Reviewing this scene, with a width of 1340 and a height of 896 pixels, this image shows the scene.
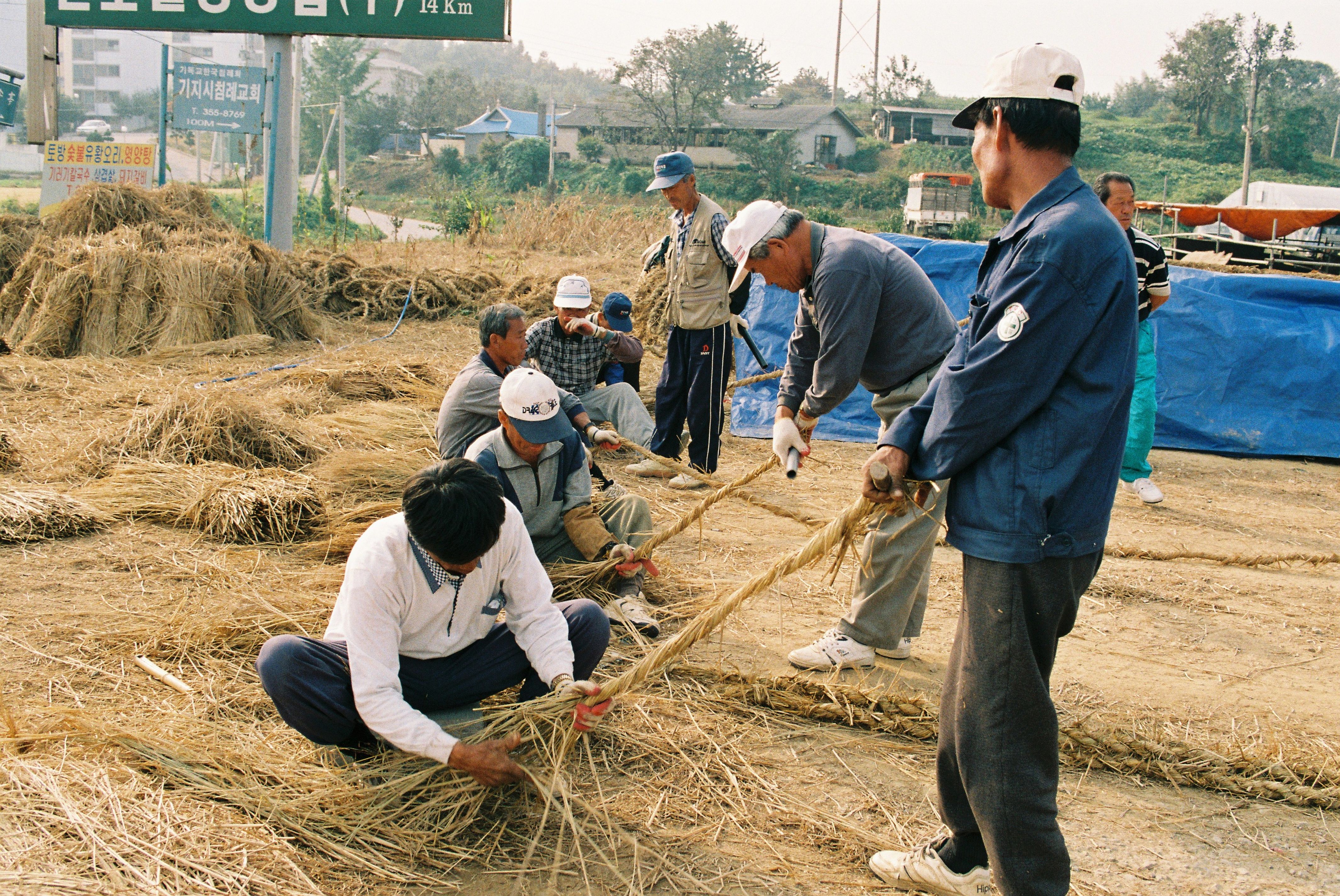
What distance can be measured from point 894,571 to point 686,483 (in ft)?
7.60

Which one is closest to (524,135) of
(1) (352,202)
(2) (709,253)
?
(1) (352,202)

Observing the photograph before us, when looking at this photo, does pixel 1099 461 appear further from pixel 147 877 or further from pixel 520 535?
pixel 147 877

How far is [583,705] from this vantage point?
87.3 inches

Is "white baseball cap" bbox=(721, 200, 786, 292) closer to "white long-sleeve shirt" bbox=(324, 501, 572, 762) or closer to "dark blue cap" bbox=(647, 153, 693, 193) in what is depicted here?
"white long-sleeve shirt" bbox=(324, 501, 572, 762)

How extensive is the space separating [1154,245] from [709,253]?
7.51ft

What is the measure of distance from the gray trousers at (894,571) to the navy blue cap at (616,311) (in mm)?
2604

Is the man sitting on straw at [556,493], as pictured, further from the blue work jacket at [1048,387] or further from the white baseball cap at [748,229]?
the blue work jacket at [1048,387]

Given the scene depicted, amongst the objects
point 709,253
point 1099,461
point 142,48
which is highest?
point 142,48

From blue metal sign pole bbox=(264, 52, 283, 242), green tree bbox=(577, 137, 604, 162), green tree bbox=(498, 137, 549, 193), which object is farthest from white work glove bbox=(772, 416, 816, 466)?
green tree bbox=(577, 137, 604, 162)

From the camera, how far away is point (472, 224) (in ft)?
50.2

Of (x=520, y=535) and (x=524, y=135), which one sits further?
(x=524, y=135)

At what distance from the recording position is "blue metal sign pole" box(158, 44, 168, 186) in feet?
35.1

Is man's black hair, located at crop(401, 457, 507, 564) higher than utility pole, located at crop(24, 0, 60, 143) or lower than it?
lower

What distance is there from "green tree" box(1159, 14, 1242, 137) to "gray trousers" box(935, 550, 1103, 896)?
56.0 m
